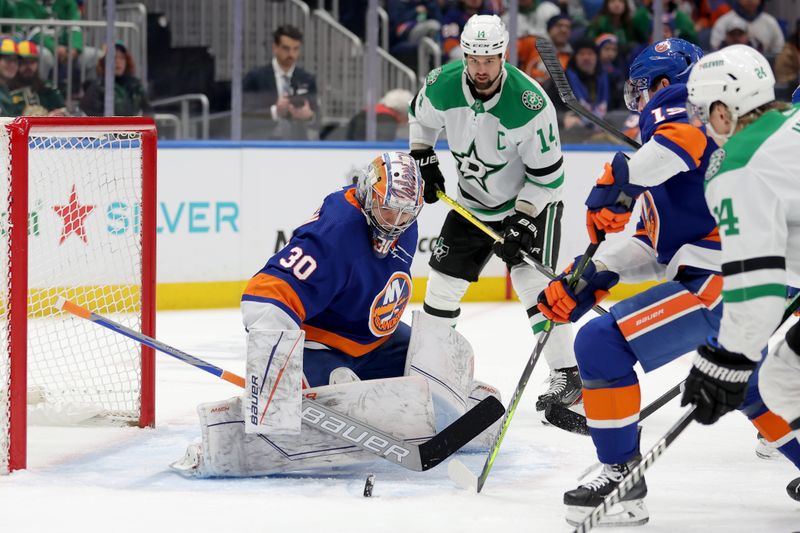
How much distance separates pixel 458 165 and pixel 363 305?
1.04 m

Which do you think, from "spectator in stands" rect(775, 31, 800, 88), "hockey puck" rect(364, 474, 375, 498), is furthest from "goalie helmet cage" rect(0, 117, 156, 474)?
"spectator in stands" rect(775, 31, 800, 88)

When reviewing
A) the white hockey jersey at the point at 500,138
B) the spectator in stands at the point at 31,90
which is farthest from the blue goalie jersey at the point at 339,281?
the spectator in stands at the point at 31,90

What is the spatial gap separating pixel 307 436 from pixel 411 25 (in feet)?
13.6

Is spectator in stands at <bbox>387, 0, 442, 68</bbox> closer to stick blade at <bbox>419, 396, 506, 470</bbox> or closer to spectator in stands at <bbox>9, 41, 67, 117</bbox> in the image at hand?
spectator in stands at <bbox>9, 41, 67, 117</bbox>

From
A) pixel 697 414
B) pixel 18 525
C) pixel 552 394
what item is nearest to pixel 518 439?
pixel 552 394

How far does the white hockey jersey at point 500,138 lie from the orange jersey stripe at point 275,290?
1.18 m

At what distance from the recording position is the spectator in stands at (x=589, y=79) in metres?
6.82

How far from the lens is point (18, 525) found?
8.63 feet

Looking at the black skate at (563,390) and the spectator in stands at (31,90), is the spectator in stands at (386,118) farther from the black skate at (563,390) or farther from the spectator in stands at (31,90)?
the black skate at (563,390)

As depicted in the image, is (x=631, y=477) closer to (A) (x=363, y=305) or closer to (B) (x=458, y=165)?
(A) (x=363, y=305)

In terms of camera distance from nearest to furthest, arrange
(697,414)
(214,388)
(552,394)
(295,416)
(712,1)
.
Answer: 1. (697,414)
2. (295,416)
3. (552,394)
4. (214,388)
5. (712,1)

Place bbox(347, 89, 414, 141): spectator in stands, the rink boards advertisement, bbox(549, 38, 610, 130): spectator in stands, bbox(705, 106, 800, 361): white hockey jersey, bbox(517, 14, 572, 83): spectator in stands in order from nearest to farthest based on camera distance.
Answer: bbox(705, 106, 800, 361): white hockey jersey → the rink boards advertisement → bbox(347, 89, 414, 141): spectator in stands → bbox(517, 14, 572, 83): spectator in stands → bbox(549, 38, 610, 130): spectator in stands

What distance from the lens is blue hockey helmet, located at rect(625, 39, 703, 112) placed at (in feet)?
10.2

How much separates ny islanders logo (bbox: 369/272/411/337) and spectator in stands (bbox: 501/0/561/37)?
12.1ft
